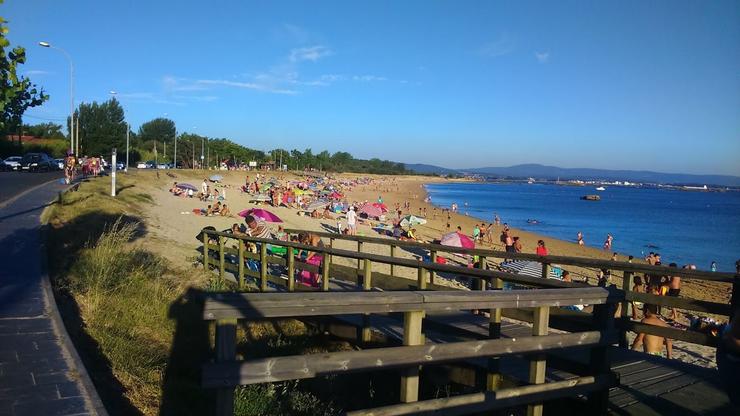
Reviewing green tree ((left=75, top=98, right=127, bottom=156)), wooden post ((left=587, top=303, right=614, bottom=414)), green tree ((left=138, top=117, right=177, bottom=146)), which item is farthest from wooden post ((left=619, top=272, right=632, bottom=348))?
green tree ((left=138, top=117, right=177, bottom=146))

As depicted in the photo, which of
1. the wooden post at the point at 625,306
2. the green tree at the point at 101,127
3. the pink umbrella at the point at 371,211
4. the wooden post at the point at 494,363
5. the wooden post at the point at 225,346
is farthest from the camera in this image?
the green tree at the point at 101,127

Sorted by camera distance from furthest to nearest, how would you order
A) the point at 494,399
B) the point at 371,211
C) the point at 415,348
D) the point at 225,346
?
the point at 371,211, the point at 494,399, the point at 415,348, the point at 225,346

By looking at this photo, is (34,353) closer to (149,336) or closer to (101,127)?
(149,336)

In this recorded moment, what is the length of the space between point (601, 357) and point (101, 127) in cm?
8405

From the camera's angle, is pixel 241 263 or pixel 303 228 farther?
pixel 303 228

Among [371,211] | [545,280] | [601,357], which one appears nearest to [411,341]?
[601,357]

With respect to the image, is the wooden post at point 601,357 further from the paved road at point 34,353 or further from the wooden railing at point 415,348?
the paved road at point 34,353

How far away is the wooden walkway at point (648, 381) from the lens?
4.37 m

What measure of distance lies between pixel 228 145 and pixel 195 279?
4387 inches

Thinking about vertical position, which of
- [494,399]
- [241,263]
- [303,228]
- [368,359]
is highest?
[368,359]

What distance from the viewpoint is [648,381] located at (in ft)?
16.1

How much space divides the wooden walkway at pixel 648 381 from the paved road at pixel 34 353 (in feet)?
10.2

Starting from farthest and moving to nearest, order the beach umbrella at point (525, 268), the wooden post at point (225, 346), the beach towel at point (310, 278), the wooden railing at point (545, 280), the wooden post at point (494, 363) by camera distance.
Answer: the beach umbrella at point (525, 268) → the beach towel at point (310, 278) → the wooden railing at point (545, 280) → the wooden post at point (494, 363) → the wooden post at point (225, 346)

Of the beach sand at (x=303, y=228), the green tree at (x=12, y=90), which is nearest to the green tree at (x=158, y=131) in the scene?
the beach sand at (x=303, y=228)
